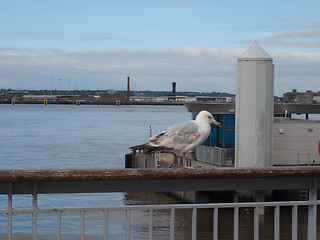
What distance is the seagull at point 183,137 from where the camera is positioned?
8.33m

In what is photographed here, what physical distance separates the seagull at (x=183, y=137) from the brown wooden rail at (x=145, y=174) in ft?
11.0

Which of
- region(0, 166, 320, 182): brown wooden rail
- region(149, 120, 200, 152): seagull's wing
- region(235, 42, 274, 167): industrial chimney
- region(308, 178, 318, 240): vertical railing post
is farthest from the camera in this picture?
region(235, 42, 274, 167): industrial chimney

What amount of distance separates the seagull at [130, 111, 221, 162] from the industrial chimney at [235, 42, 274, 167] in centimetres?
1263

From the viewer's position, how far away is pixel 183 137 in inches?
328

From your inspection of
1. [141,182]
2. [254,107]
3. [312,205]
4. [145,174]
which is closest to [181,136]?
[312,205]

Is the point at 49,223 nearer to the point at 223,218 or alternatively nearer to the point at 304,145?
the point at 223,218

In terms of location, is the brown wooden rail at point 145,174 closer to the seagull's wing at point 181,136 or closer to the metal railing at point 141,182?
the metal railing at point 141,182

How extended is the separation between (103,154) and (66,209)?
56821 mm

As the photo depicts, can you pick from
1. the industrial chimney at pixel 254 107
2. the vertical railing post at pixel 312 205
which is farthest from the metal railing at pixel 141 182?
the industrial chimney at pixel 254 107

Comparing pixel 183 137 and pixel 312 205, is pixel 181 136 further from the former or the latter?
pixel 312 205

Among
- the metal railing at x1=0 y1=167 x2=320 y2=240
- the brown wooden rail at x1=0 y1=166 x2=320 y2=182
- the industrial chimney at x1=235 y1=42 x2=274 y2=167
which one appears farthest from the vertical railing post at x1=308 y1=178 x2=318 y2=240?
the industrial chimney at x1=235 y1=42 x2=274 y2=167

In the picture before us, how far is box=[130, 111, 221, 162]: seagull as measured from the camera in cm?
833

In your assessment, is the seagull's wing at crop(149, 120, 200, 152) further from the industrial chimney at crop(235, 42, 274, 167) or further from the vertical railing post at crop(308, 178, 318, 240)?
the industrial chimney at crop(235, 42, 274, 167)

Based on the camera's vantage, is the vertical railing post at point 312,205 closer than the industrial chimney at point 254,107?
Yes
